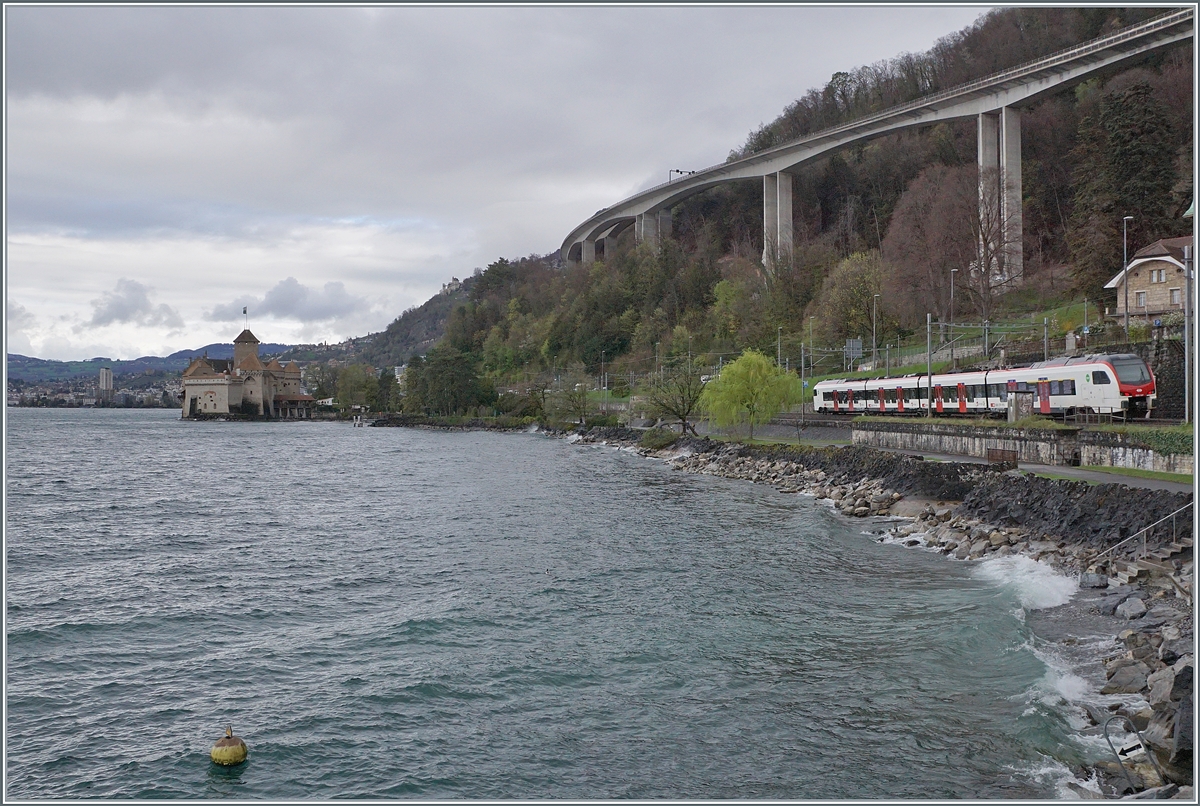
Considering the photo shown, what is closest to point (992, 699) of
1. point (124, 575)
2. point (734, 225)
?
point (124, 575)

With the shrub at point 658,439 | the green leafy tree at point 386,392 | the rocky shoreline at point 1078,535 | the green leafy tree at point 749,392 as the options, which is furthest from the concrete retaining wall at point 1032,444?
the green leafy tree at point 386,392

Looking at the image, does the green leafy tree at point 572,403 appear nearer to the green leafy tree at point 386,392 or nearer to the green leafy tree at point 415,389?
the green leafy tree at point 415,389

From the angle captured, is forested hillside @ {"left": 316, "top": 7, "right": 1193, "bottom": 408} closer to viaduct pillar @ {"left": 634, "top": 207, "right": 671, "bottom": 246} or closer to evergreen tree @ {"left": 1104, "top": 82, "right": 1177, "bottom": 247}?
evergreen tree @ {"left": 1104, "top": 82, "right": 1177, "bottom": 247}

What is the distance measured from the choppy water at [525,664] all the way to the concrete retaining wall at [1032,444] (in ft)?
26.3

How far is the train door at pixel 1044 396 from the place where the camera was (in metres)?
35.2

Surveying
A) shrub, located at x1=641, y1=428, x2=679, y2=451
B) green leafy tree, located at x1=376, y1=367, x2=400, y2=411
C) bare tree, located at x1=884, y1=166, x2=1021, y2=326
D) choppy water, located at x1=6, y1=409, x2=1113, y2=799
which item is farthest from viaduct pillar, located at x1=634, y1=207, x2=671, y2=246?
choppy water, located at x1=6, y1=409, x2=1113, y2=799

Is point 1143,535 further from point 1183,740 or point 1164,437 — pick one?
point 1183,740

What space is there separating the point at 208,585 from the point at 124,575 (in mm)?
3206

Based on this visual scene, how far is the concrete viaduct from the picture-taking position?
56469 millimetres

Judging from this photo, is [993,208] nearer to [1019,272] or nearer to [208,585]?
[1019,272]

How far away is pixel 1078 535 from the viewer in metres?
21.3

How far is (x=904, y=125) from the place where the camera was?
247 ft

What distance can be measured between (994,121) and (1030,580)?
5941 cm

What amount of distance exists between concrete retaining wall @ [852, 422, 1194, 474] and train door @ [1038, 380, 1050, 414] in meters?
3.50
